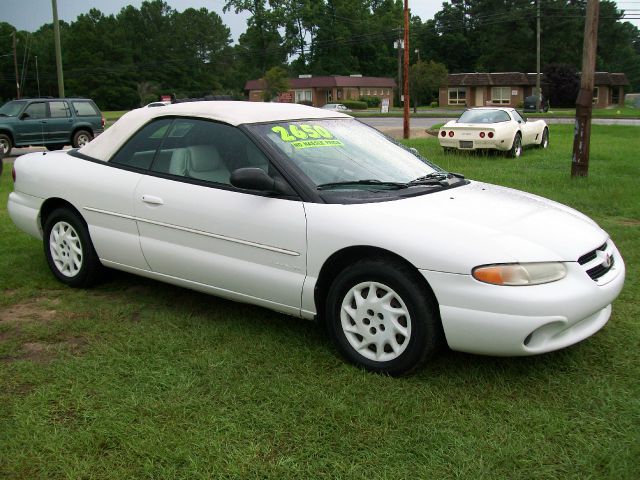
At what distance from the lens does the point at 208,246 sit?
13.6 feet

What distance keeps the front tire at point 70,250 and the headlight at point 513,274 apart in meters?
2.97

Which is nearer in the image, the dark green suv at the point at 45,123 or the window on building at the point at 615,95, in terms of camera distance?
the dark green suv at the point at 45,123

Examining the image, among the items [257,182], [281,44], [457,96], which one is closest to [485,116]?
[257,182]

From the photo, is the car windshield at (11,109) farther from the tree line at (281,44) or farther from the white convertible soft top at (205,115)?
the tree line at (281,44)

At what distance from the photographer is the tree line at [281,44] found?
289ft

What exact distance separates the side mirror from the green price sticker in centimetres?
40

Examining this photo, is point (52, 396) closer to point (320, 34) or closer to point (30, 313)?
point (30, 313)

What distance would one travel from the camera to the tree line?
3467 inches

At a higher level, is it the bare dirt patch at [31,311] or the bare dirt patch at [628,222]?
the bare dirt patch at [628,222]

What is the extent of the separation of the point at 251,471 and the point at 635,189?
28.6ft

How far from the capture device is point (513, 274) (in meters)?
3.24

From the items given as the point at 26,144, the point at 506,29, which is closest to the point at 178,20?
the point at 506,29

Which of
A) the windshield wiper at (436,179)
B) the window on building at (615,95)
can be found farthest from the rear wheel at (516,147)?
the window on building at (615,95)

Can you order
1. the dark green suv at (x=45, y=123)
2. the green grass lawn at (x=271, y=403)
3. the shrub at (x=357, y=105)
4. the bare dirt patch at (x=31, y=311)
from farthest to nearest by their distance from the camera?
the shrub at (x=357, y=105) < the dark green suv at (x=45, y=123) < the bare dirt patch at (x=31, y=311) < the green grass lawn at (x=271, y=403)
